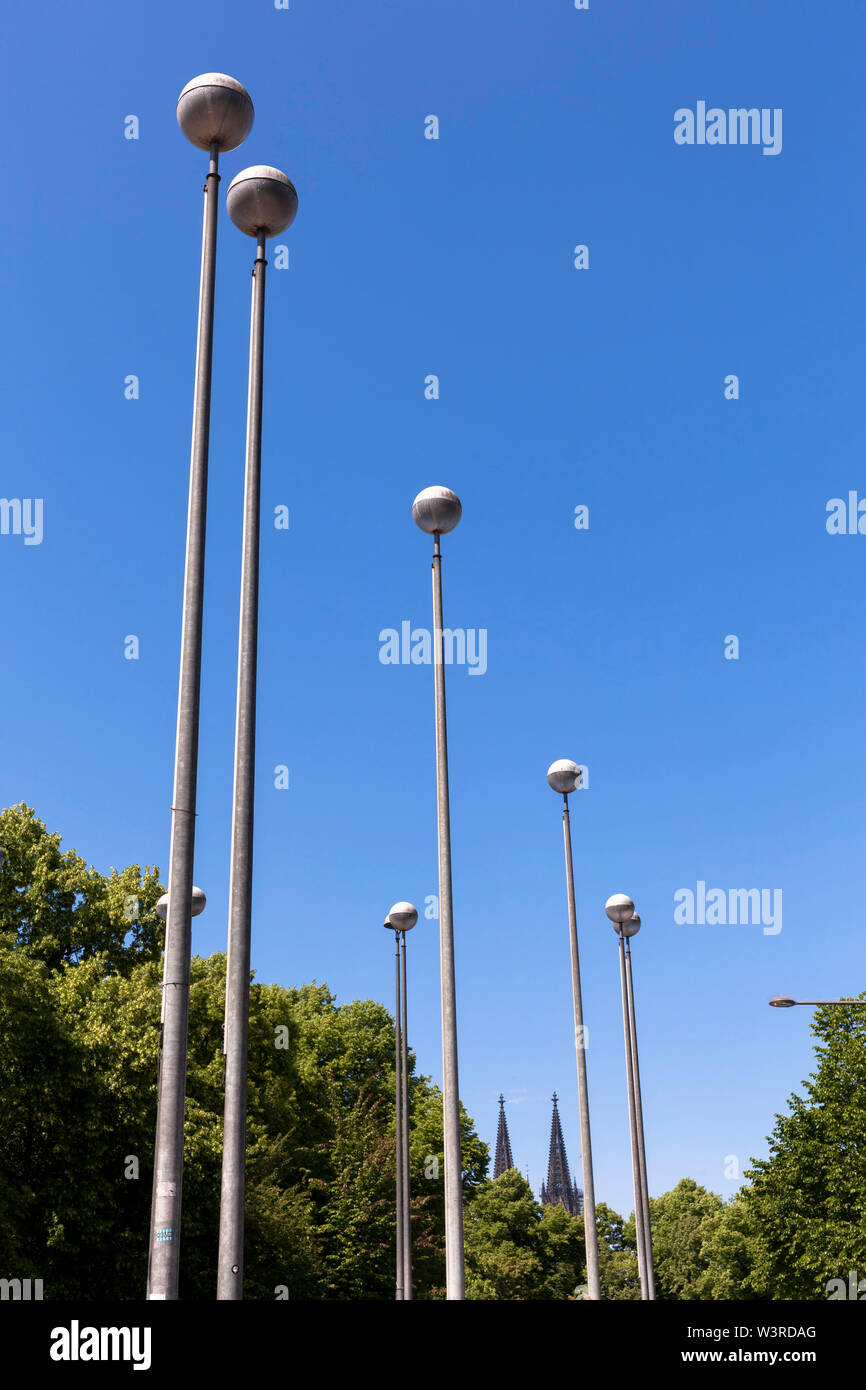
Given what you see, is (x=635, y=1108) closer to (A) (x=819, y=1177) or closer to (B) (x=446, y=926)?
(B) (x=446, y=926)

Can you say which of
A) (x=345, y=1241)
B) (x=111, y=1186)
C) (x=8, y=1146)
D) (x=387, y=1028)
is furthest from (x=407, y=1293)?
(x=387, y=1028)

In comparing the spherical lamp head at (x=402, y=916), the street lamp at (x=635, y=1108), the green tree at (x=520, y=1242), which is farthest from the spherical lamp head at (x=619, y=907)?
the green tree at (x=520, y=1242)

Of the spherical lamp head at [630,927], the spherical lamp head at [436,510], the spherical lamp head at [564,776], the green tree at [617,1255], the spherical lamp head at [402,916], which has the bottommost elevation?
the green tree at [617,1255]

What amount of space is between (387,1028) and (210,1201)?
3685 cm

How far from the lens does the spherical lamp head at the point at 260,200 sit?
1156 centimetres

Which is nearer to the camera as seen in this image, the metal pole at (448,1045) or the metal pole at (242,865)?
the metal pole at (242,865)

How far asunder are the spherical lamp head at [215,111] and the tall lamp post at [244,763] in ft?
2.74

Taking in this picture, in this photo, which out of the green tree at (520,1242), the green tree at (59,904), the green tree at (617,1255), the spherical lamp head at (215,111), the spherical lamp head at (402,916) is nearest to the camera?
the spherical lamp head at (215,111)

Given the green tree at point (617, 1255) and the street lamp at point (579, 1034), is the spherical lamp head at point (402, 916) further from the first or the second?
the green tree at point (617, 1255)

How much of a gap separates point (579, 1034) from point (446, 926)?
17.6 feet

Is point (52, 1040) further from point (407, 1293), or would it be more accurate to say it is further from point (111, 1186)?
point (407, 1293)

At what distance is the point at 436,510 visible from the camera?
638 inches

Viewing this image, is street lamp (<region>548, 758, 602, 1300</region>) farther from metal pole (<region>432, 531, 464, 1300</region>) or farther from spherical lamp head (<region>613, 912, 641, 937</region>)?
spherical lamp head (<region>613, 912, 641, 937</region>)
